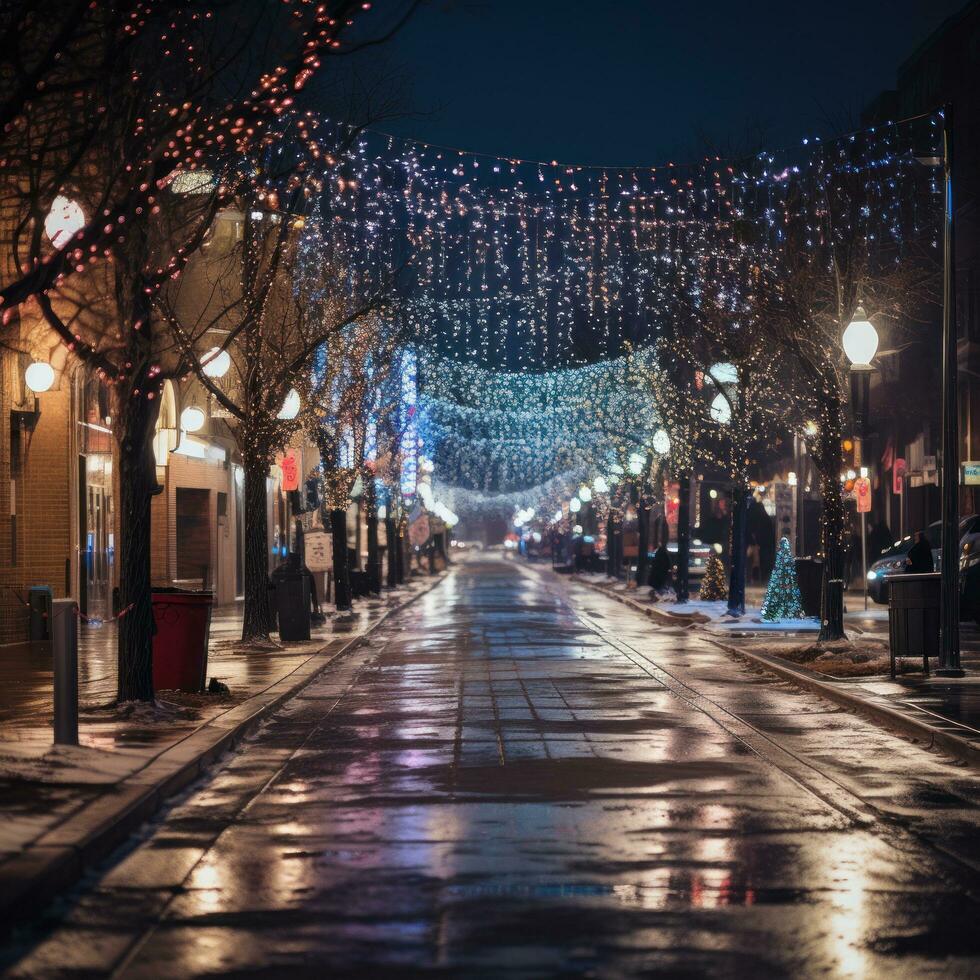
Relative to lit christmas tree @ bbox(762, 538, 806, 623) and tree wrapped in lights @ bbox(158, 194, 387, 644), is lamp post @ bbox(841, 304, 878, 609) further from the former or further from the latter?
lit christmas tree @ bbox(762, 538, 806, 623)

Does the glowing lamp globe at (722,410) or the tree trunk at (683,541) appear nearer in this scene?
the glowing lamp globe at (722,410)

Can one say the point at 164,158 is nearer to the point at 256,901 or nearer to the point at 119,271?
the point at 119,271

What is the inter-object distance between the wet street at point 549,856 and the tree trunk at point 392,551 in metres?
48.1

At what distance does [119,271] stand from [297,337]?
46.8 feet

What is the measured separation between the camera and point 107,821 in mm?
10180

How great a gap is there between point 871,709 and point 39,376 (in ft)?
59.3

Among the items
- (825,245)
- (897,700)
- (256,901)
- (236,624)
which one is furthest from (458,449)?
(256,901)

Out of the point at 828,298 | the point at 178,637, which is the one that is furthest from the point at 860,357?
the point at 178,637

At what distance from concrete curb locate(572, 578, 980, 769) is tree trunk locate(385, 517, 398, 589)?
121 ft

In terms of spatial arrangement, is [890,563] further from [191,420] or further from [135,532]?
[135,532]

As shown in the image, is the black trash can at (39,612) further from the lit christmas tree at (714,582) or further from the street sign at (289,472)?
the lit christmas tree at (714,582)

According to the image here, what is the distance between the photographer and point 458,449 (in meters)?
103

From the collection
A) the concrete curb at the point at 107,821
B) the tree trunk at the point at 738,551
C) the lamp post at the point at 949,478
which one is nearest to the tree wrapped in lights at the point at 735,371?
the tree trunk at the point at 738,551

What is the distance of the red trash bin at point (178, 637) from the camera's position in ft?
61.9
